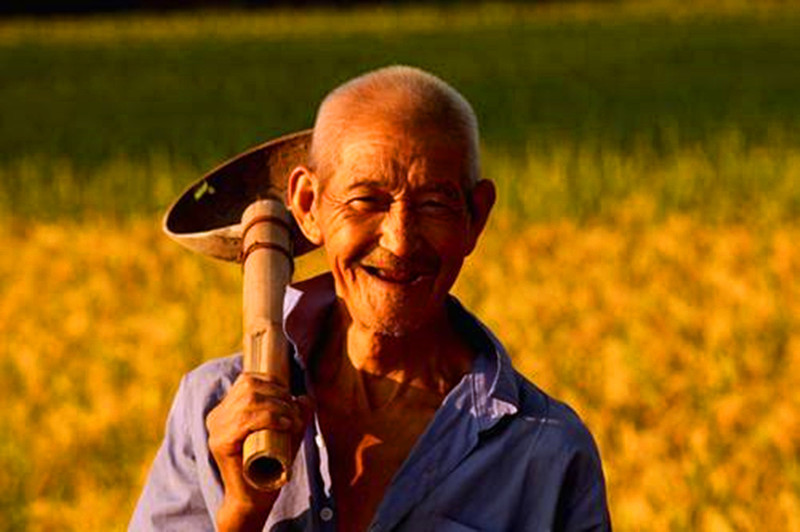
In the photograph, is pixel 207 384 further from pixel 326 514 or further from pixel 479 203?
pixel 479 203

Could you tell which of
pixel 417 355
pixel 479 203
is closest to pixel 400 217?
pixel 479 203

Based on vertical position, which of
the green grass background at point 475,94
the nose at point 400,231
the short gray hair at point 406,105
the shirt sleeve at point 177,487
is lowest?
the green grass background at point 475,94

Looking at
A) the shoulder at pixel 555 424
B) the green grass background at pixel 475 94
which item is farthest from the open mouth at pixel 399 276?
the green grass background at pixel 475 94

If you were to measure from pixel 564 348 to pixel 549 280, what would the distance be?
2.22m

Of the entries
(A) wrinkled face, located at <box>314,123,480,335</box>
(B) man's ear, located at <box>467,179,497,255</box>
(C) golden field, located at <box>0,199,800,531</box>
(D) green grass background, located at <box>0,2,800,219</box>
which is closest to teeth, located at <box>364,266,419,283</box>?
(A) wrinkled face, located at <box>314,123,480,335</box>

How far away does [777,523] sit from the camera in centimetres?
713

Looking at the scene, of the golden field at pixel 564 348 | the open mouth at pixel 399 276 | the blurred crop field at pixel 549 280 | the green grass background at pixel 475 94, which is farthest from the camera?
the green grass background at pixel 475 94

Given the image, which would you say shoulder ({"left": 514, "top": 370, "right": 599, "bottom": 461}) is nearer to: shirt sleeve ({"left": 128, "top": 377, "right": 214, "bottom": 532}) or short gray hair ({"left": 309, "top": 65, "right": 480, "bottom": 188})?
short gray hair ({"left": 309, "top": 65, "right": 480, "bottom": 188})

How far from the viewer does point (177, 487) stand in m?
3.62

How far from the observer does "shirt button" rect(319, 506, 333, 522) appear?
349 cm

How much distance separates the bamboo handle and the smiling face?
0.28 ft

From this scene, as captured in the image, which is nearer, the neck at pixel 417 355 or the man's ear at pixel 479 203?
the man's ear at pixel 479 203

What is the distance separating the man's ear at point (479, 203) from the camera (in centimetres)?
349

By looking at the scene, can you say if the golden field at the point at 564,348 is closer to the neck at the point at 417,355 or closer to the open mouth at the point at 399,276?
the neck at the point at 417,355
